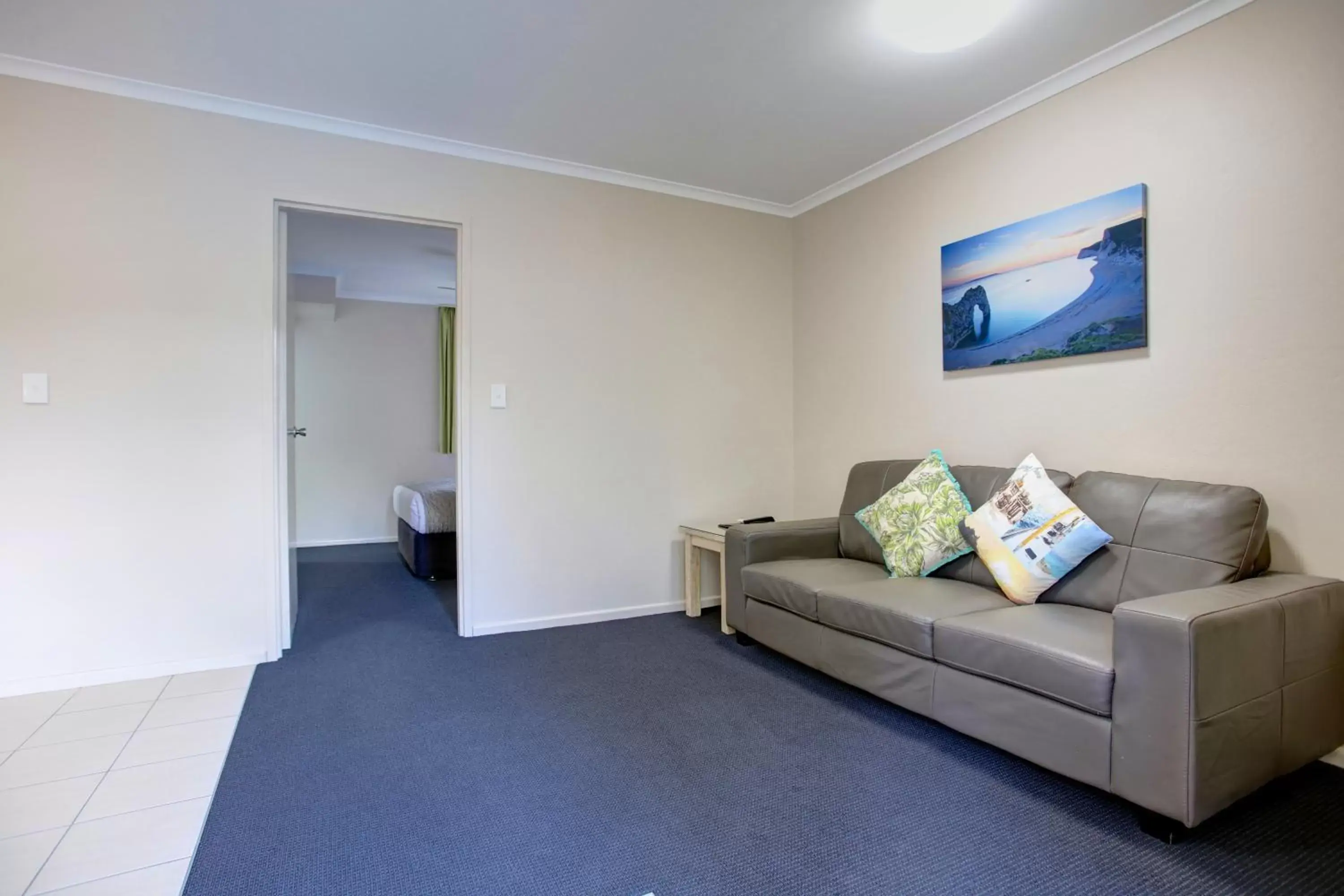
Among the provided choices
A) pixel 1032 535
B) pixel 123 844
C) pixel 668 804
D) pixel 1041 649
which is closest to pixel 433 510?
pixel 123 844

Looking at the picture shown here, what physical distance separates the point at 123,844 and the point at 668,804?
1367mm

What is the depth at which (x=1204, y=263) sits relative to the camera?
2.18 metres

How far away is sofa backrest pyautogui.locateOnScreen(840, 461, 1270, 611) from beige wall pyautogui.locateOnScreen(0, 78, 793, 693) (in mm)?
2012

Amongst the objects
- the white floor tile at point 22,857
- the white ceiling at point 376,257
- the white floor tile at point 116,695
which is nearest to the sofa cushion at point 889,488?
the white ceiling at point 376,257

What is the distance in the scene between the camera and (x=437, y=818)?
5.60 feet

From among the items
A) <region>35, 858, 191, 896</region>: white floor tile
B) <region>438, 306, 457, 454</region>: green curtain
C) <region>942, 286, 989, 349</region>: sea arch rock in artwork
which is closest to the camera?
<region>35, 858, 191, 896</region>: white floor tile

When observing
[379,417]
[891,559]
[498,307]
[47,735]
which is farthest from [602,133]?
[379,417]

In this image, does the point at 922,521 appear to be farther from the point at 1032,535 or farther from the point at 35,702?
the point at 35,702

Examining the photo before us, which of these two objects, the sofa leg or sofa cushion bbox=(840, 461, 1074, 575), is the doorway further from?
the sofa leg

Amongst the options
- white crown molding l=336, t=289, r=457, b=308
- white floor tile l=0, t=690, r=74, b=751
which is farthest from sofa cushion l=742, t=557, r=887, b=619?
white crown molding l=336, t=289, r=457, b=308

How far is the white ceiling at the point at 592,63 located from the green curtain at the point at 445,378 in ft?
11.9

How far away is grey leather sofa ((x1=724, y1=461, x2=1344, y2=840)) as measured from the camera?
1511 millimetres

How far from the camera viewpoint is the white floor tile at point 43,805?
1680mm

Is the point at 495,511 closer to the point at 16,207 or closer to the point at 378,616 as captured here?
the point at 378,616
